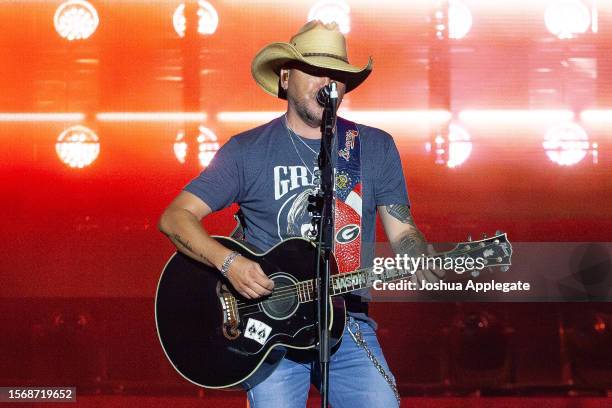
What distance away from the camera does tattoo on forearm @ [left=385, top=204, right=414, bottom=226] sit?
338cm

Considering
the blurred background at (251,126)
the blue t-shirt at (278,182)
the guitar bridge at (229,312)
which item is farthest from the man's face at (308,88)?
the blurred background at (251,126)

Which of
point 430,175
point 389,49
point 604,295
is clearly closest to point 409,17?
point 389,49

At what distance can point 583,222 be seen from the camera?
5145 millimetres

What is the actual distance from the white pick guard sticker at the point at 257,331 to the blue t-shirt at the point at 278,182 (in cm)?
30

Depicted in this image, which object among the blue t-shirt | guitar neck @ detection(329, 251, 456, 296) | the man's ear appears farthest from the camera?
the man's ear

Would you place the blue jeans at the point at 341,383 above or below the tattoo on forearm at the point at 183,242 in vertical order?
below

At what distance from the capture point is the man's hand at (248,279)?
3.08 meters

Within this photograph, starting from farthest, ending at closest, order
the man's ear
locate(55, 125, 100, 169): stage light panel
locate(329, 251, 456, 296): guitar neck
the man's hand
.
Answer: locate(55, 125, 100, 169): stage light panel, the man's ear, locate(329, 251, 456, 296): guitar neck, the man's hand

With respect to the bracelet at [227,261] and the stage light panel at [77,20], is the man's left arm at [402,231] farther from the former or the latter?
the stage light panel at [77,20]

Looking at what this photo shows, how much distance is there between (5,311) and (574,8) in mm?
3991

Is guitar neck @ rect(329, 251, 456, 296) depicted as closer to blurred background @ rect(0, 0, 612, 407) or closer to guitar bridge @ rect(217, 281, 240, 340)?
guitar bridge @ rect(217, 281, 240, 340)

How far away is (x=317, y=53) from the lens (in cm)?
343

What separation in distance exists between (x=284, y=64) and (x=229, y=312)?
1.07 meters

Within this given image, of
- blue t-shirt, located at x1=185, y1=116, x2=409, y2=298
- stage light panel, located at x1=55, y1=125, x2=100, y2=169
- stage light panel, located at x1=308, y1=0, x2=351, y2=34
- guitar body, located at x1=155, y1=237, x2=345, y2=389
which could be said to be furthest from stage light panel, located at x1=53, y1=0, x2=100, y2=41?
guitar body, located at x1=155, y1=237, x2=345, y2=389
